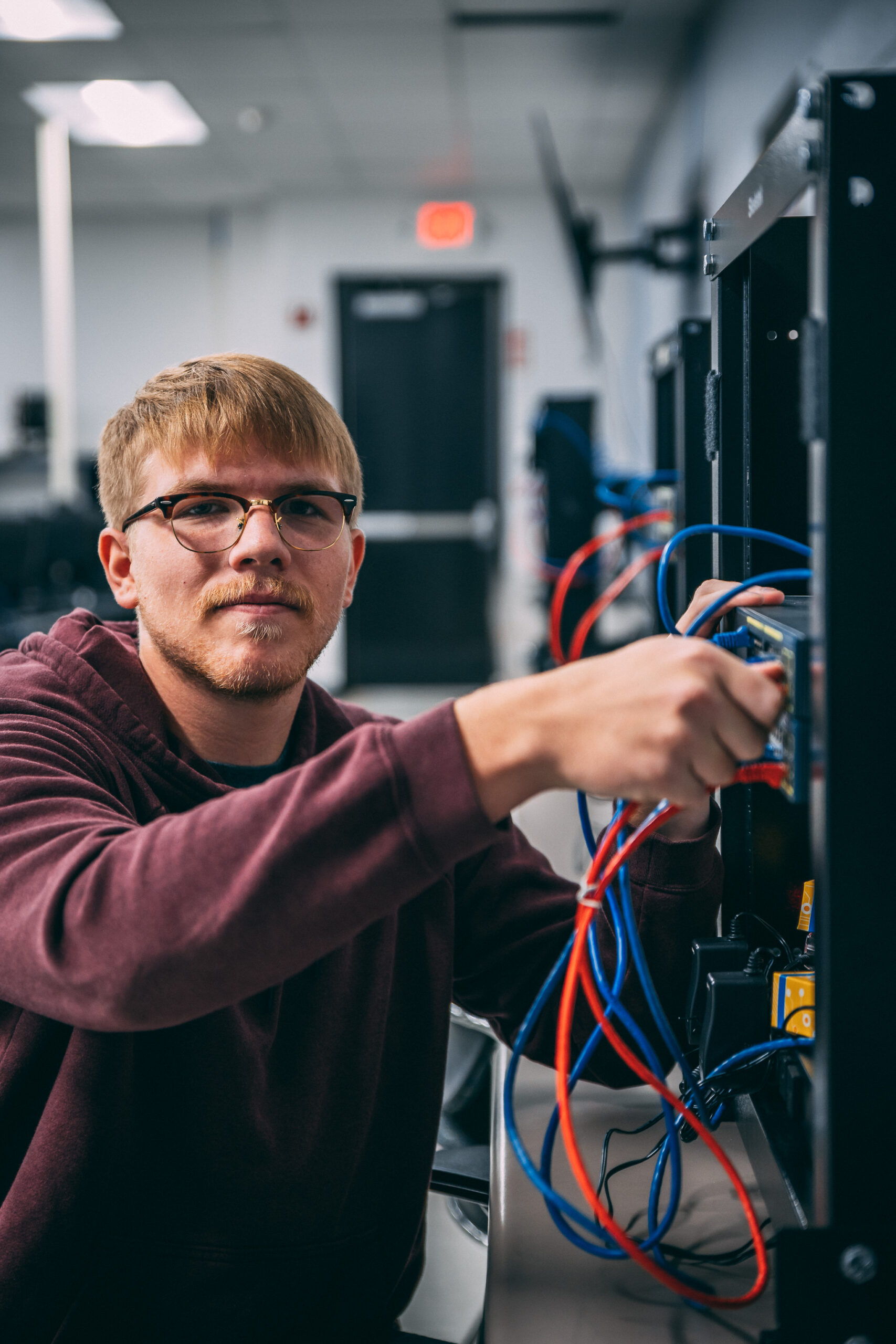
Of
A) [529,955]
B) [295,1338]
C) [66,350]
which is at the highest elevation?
[66,350]

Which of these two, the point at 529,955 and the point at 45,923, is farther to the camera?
the point at 529,955

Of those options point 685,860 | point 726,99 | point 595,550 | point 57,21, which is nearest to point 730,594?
point 685,860

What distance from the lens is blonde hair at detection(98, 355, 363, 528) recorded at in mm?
946

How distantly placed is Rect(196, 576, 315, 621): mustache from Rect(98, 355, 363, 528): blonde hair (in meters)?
0.12

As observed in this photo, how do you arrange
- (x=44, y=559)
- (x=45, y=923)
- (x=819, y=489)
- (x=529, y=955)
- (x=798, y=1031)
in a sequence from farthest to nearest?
(x=44, y=559)
(x=529, y=955)
(x=798, y=1031)
(x=45, y=923)
(x=819, y=489)

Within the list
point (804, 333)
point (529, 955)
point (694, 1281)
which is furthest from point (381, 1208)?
point (804, 333)

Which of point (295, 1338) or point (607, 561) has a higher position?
point (607, 561)

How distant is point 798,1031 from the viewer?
713mm

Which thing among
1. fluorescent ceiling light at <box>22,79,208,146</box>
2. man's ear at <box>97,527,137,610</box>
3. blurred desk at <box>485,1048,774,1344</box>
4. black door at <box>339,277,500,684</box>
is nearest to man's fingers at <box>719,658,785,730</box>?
blurred desk at <box>485,1048,774,1344</box>

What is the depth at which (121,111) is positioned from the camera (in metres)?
4.78

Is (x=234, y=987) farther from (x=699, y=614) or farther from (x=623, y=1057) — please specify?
(x=699, y=614)

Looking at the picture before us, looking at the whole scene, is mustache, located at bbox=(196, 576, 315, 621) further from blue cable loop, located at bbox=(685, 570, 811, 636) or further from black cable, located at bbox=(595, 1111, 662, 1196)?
black cable, located at bbox=(595, 1111, 662, 1196)

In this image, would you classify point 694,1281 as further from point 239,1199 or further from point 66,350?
point 66,350

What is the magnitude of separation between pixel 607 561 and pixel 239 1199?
2.41 m
